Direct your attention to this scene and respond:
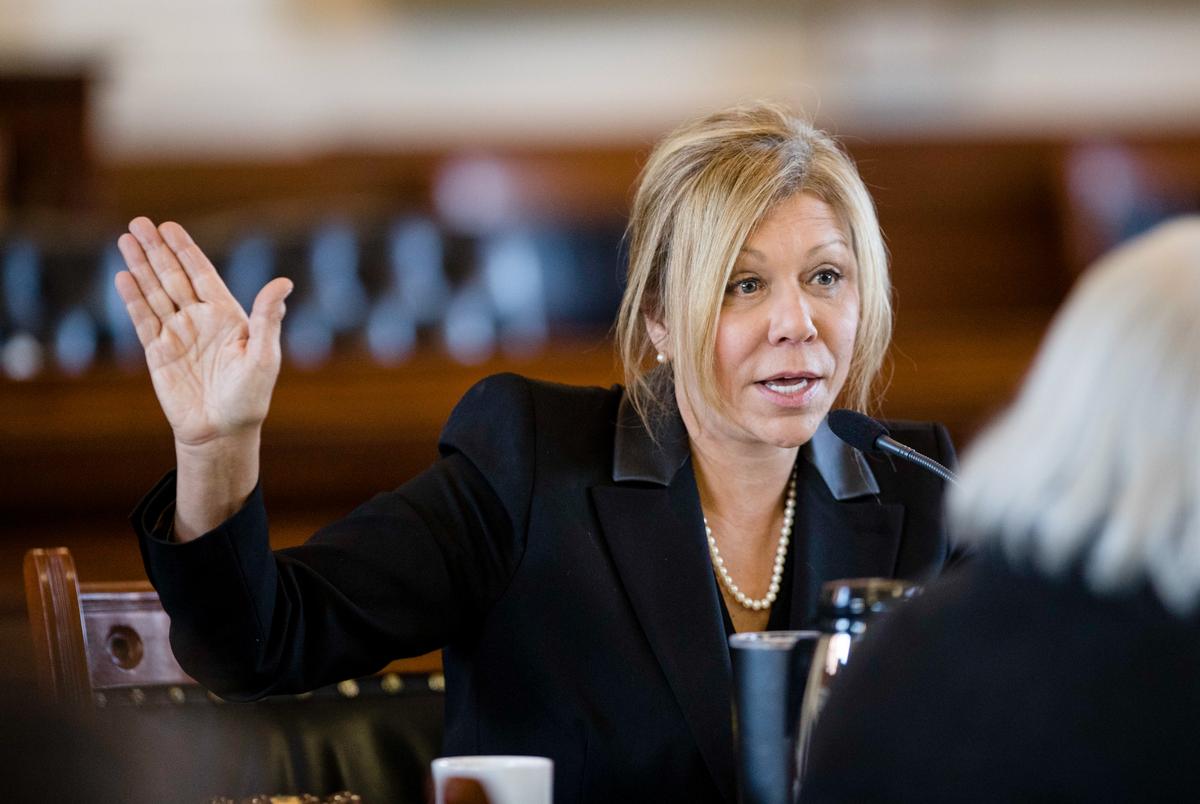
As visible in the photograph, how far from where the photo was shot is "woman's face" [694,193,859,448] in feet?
5.19

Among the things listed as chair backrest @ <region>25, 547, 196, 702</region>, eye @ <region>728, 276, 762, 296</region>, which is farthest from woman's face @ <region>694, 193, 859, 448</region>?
chair backrest @ <region>25, 547, 196, 702</region>

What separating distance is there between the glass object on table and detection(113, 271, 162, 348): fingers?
608 millimetres

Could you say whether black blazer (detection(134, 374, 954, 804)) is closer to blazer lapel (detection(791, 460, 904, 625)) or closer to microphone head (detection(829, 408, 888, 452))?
blazer lapel (detection(791, 460, 904, 625))

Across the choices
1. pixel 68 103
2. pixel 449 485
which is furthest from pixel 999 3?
pixel 449 485

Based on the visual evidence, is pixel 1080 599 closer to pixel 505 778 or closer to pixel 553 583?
pixel 505 778

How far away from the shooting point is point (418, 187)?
554 centimetres

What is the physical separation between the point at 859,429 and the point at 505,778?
59cm

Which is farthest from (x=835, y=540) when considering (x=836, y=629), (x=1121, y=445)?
(x=1121, y=445)

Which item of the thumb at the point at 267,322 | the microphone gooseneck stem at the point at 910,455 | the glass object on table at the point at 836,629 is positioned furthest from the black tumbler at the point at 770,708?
the thumb at the point at 267,322

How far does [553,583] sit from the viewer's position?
5.06ft

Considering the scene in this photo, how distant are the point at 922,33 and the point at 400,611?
4.88 m

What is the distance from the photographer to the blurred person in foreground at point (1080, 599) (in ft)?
2.50

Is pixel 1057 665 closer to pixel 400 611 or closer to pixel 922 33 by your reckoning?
pixel 400 611

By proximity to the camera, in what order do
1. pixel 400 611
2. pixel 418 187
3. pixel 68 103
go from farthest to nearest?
pixel 418 187, pixel 68 103, pixel 400 611
